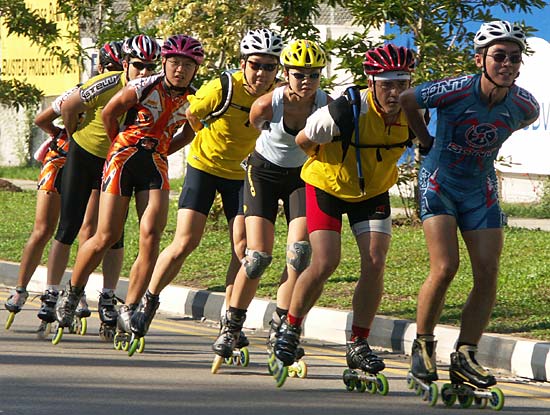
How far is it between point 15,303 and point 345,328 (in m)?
2.58

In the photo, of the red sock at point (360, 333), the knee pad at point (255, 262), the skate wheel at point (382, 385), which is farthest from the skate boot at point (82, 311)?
the skate wheel at point (382, 385)

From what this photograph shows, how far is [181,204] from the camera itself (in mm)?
9672

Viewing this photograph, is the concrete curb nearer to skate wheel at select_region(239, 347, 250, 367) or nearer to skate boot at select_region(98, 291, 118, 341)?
skate wheel at select_region(239, 347, 250, 367)

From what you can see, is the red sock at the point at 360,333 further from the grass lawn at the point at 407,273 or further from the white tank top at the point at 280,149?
the grass lawn at the point at 407,273

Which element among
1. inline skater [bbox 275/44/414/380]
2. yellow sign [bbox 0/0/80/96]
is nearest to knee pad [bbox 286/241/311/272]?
inline skater [bbox 275/44/414/380]

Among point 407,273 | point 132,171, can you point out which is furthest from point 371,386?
point 407,273

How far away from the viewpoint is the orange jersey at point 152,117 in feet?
32.2

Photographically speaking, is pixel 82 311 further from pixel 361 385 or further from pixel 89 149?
pixel 361 385

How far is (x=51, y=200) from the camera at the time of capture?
439 inches

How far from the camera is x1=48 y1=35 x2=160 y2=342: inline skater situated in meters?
10.1

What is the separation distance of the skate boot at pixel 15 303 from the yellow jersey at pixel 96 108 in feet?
4.39

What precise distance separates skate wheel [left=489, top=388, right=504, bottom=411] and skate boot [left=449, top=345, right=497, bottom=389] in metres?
0.05

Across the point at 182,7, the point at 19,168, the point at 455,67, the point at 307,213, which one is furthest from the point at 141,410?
the point at 19,168

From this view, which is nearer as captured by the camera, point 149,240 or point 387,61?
point 387,61
